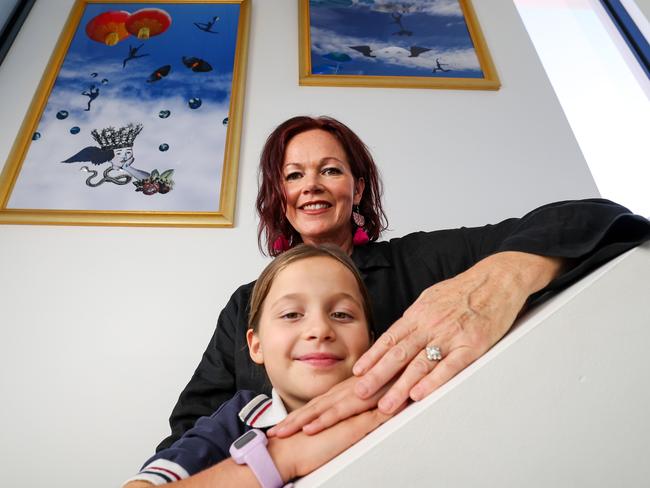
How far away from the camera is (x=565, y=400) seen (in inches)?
16.3

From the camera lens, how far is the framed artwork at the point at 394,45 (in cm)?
223

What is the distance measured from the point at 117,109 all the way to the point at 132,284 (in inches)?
32.4

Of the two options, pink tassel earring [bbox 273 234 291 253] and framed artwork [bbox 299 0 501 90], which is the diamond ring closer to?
pink tassel earring [bbox 273 234 291 253]

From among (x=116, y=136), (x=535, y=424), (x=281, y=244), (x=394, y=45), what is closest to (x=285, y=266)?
(x=281, y=244)

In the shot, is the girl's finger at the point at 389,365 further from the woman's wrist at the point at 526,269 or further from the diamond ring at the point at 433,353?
the woman's wrist at the point at 526,269

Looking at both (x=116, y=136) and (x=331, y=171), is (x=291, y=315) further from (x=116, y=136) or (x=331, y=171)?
(x=116, y=136)

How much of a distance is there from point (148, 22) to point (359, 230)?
169 cm

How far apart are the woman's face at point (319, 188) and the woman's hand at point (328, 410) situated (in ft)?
2.49

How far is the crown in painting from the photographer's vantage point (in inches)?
80.0

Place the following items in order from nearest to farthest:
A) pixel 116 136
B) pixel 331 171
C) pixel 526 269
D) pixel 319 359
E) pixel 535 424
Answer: pixel 535 424 < pixel 526 269 < pixel 319 359 < pixel 331 171 < pixel 116 136

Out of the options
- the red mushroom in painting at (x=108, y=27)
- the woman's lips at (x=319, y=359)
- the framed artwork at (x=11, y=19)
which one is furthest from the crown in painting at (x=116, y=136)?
the woman's lips at (x=319, y=359)

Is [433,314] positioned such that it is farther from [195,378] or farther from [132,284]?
[132,284]

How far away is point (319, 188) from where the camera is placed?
133cm

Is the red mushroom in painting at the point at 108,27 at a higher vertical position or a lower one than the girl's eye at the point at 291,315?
higher
